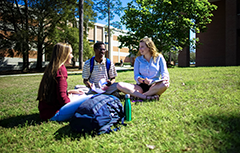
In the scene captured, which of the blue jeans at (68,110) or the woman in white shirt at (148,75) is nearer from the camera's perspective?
the blue jeans at (68,110)

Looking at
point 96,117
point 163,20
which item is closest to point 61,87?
point 96,117

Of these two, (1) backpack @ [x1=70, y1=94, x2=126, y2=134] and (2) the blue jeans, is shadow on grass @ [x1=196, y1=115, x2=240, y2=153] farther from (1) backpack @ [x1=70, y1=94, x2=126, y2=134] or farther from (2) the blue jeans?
(2) the blue jeans

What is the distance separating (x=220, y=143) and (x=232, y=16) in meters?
21.3

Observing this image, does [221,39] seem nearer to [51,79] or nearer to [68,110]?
[68,110]

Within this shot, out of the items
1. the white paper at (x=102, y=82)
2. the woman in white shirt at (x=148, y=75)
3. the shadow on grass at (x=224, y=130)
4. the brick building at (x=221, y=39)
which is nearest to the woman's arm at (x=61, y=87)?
the white paper at (x=102, y=82)

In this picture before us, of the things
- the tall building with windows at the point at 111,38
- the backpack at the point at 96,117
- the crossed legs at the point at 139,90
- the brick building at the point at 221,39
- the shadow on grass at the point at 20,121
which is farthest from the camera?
the tall building with windows at the point at 111,38

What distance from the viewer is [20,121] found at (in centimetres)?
298

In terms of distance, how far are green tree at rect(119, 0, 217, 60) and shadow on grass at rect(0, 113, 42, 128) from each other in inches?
542

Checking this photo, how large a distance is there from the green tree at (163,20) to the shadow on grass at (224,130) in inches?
538

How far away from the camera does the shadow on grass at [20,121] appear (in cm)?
281

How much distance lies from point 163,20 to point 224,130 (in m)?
16.0

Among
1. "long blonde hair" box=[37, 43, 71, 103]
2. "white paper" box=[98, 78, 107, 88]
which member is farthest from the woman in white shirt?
"long blonde hair" box=[37, 43, 71, 103]

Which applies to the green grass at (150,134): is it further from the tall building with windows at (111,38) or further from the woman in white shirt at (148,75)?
the tall building with windows at (111,38)

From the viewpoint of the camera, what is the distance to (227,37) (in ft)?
59.7
